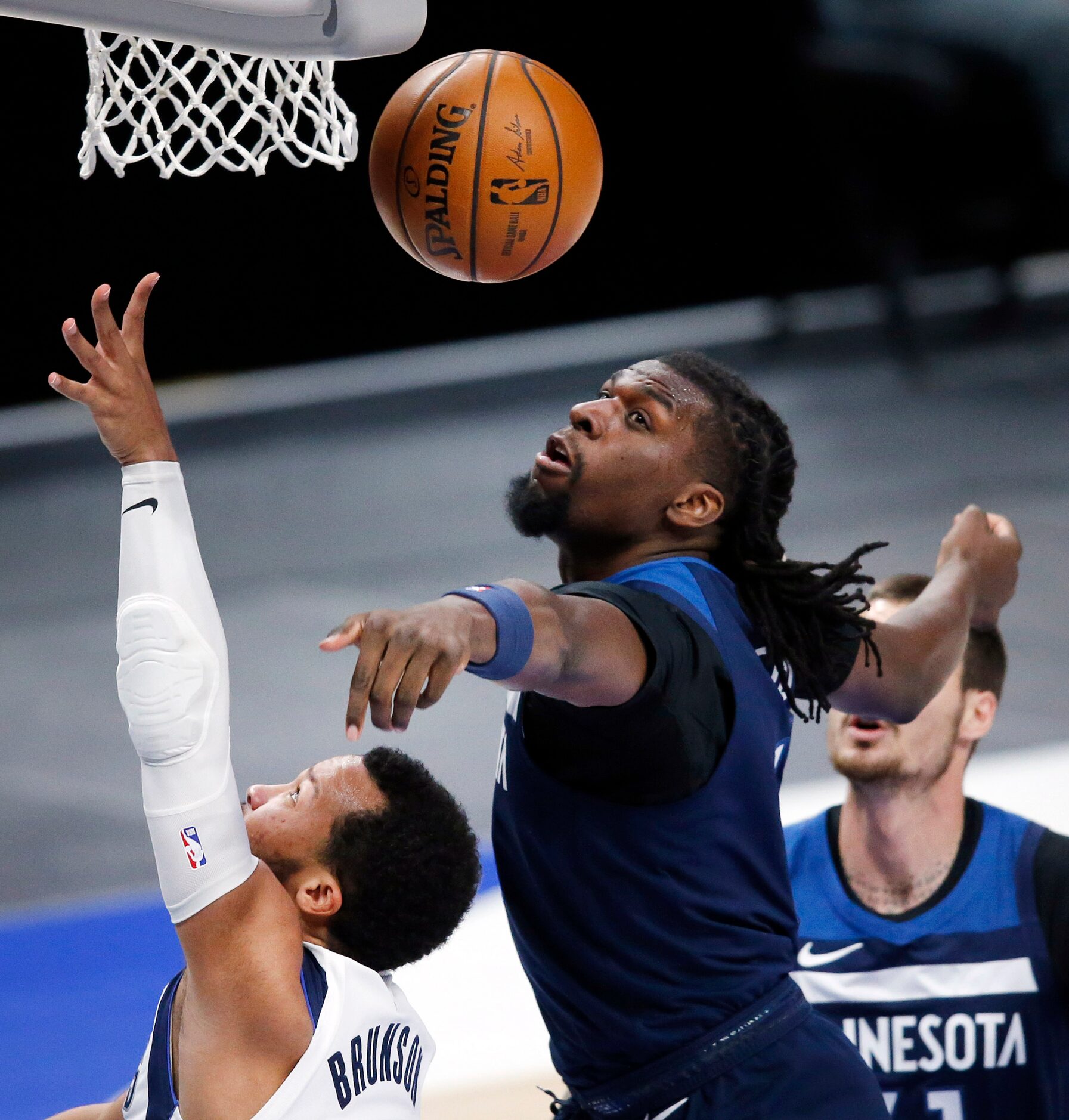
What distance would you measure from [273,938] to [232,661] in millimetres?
5245

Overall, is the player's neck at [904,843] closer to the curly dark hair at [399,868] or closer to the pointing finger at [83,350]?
the curly dark hair at [399,868]

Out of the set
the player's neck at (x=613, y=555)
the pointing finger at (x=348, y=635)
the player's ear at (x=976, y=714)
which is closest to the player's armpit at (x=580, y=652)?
the pointing finger at (x=348, y=635)

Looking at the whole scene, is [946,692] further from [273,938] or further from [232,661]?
[232,661]

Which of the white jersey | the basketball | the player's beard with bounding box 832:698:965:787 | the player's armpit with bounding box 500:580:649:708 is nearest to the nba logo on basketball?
the basketball

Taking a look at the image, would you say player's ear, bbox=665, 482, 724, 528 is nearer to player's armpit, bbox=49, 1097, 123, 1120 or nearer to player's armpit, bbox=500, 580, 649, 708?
player's armpit, bbox=500, 580, 649, 708

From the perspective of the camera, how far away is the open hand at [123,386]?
231 cm

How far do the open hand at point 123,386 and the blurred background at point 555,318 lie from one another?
182 inches

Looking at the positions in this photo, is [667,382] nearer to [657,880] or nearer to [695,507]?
[695,507]

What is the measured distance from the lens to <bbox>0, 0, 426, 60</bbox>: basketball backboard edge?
262 cm

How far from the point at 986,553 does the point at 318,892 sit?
1.81 meters

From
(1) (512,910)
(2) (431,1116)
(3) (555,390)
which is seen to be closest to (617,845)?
(1) (512,910)

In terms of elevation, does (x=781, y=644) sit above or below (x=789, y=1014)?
above

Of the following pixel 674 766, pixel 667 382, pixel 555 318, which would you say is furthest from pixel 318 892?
pixel 555 318

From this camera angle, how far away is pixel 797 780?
592 centimetres
